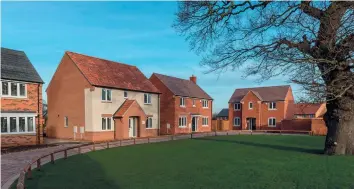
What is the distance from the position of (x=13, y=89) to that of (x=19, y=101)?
42.5 inches

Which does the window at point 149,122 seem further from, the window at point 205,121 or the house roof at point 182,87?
the window at point 205,121

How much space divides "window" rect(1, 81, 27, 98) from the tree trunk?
75.6ft

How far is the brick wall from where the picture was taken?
78.2ft

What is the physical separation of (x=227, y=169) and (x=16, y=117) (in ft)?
62.7

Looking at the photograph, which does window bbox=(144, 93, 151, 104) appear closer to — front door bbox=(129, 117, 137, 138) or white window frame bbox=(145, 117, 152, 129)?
white window frame bbox=(145, 117, 152, 129)

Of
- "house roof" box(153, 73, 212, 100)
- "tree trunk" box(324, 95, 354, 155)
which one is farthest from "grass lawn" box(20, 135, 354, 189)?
"house roof" box(153, 73, 212, 100)

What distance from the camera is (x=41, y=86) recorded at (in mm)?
27016

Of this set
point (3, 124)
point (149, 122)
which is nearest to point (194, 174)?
point (3, 124)

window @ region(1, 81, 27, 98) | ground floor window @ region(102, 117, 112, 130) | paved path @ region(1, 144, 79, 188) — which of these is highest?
window @ region(1, 81, 27, 98)

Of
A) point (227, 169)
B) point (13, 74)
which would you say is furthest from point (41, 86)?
point (227, 169)

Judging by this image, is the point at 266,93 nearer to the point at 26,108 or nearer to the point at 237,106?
the point at 237,106

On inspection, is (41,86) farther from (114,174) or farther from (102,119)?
(114,174)

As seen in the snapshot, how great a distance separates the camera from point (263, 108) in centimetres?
5512

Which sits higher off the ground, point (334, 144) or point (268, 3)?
point (268, 3)
